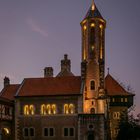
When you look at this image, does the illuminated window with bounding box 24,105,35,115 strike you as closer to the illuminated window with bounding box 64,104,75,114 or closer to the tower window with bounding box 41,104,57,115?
the tower window with bounding box 41,104,57,115

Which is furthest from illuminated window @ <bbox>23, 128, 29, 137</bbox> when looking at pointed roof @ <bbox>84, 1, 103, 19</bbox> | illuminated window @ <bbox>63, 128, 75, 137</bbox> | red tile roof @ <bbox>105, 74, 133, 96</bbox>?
pointed roof @ <bbox>84, 1, 103, 19</bbox>

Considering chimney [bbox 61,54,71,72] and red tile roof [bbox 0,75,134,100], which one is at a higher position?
chimney [bbox 61,54,71,72]

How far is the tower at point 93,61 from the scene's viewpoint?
→ 67.2 m

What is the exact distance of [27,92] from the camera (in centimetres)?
6875

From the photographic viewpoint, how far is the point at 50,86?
69438mm

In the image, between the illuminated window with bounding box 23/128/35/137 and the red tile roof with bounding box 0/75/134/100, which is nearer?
the illuminated window with bounding box 23/128/35/137

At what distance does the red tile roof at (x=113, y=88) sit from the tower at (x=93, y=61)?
26.6 feet

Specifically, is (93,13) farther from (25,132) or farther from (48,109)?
(25,132)

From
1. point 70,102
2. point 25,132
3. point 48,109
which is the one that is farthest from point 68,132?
point 25,132

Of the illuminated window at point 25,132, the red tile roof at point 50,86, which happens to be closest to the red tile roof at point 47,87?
the red tile roof at point 50,86

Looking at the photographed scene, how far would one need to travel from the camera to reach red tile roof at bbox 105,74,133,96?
7519cm

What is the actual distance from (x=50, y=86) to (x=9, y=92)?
27.9 feet

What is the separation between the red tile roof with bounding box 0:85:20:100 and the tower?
13.6m

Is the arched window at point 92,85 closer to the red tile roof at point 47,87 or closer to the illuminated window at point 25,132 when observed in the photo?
the red tile roof at point 47,87
